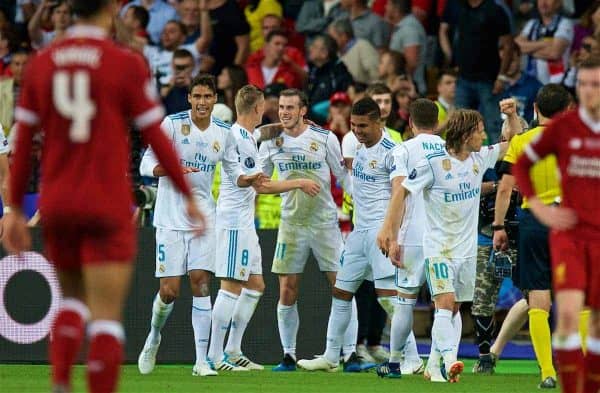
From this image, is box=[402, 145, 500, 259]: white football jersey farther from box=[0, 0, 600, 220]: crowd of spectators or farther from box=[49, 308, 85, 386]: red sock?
box=[49, 308, 85, 386]: red sock

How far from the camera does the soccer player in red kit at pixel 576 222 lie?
780 centimetres

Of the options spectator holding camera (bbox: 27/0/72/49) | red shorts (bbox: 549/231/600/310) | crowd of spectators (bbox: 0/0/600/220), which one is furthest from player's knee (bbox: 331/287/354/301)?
spectator holding camera (bbox: 27/0/72/49)

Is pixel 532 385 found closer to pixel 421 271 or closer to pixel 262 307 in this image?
pixel 421 271

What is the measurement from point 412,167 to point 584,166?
3.88 meters

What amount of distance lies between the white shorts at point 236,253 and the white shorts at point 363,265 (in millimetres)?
815

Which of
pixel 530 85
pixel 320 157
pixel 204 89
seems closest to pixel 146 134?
pixel 204 89

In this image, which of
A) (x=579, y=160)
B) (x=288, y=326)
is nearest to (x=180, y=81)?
(x=288, y=326)

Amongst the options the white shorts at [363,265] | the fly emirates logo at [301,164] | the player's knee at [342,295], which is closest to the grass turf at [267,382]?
the player's knee at [342,295]

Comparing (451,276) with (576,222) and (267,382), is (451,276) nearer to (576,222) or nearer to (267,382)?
(267,382)

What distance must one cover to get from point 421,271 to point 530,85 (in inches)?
240

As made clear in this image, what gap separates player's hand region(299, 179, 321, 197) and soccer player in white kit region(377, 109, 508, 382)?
95cm

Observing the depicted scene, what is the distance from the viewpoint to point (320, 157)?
13094mm

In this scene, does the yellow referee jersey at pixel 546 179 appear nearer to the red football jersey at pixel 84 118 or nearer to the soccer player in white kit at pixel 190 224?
the soccer player in white kit at pixel 190 224

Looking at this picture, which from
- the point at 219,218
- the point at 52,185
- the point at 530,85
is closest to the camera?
the point at 52,185
